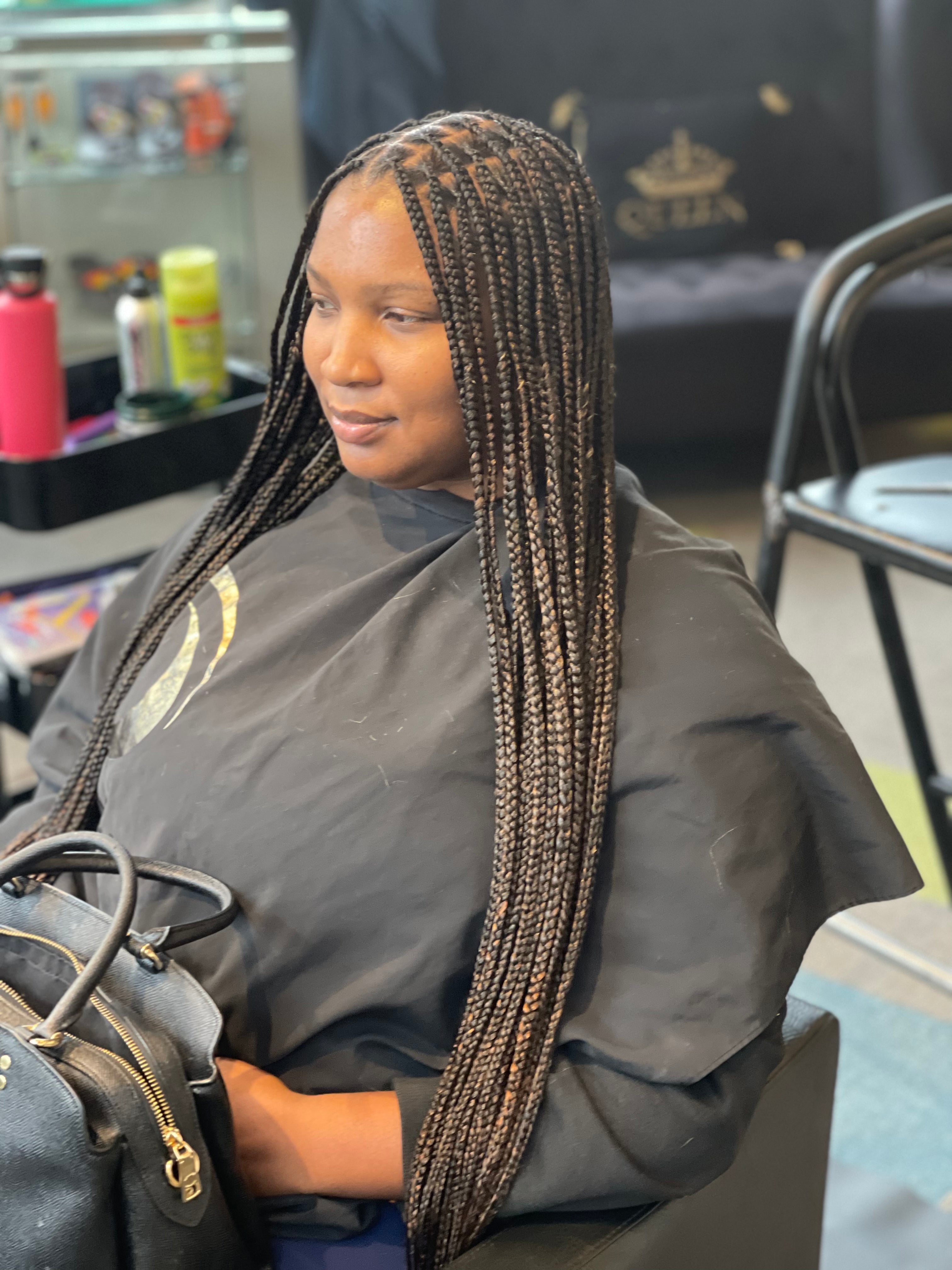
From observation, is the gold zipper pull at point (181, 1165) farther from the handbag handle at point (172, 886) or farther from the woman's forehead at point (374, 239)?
the woman's forehead at point (374, 239)

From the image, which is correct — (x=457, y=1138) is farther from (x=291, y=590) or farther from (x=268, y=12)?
(x=268, y=12)

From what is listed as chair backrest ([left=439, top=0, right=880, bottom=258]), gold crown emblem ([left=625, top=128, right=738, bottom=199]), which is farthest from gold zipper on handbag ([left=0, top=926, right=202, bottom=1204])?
gold crown emblem ([left=625, top=128, right=738, bottom=199])

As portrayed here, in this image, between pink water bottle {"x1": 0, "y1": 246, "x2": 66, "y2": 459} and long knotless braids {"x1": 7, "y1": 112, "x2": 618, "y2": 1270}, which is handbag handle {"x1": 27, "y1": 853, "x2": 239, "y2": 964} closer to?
long knotless braids {"x1": 7, "y1": 112, "x2": 618, "y2": 1270}

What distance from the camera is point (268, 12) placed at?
131 inches

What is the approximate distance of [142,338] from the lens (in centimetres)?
164

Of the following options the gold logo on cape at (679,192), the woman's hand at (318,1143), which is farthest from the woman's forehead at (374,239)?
the gold logo on cape at (679,192)

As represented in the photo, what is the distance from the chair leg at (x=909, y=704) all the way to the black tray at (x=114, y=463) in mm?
742

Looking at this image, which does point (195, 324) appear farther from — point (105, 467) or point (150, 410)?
point (105, 467)

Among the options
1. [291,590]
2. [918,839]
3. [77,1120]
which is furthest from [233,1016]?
[918,839]

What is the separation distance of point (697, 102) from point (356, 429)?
117 inches

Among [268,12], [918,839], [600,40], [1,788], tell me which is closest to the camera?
[1,788]

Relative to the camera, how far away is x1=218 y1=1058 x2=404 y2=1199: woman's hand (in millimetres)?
828

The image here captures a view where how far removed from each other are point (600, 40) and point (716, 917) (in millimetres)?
3245

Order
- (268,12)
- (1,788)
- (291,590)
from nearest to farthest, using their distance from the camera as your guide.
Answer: (291,590) < (1,788) < (268,12)
